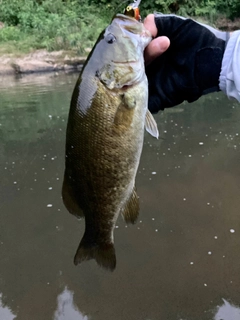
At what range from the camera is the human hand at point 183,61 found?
1763 mm

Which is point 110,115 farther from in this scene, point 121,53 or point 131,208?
point 131,208

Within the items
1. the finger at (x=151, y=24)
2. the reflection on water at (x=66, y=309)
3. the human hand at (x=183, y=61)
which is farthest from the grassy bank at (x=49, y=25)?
the finger at (x=151, y=24)

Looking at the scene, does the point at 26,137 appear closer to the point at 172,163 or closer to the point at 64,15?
the point at 172,163

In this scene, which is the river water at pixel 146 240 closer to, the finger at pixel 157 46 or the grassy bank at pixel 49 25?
the finger at pixel 157 46

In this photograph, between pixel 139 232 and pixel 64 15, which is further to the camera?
pixel 64 15

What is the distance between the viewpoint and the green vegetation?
13852mm

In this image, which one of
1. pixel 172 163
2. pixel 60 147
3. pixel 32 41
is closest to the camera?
pixel 172 163

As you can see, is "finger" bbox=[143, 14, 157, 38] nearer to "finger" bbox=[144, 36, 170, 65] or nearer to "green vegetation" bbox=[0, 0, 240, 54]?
"finger" bbox=[144, 36, 170, 65]

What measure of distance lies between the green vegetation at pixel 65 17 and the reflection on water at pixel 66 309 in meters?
11.1

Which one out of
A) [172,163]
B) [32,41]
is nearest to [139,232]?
[172,163]

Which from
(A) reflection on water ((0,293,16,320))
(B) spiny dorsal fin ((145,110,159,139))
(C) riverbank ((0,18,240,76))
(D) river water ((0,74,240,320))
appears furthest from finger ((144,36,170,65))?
(C) riverbank ((0,18,240,76))

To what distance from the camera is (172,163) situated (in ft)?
16.9

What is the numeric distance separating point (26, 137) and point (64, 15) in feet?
37.5

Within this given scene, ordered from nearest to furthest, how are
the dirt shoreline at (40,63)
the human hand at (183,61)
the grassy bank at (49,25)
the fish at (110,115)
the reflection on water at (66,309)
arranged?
the fish at (110,115)
the human hand at (183,61)
the reflection on water at (66,309)
the dirt shoreline at (40,63)
the grassy bank at (49,25)
